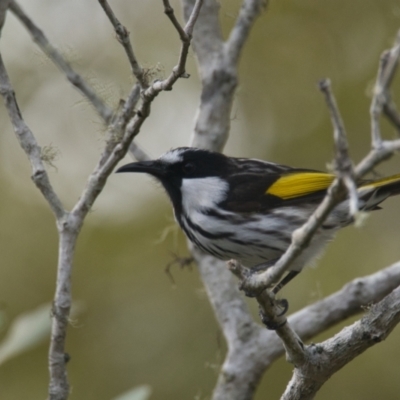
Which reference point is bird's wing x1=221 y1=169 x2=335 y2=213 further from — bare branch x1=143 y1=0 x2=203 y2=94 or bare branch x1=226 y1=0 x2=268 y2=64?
bare branch x1=226 y1=0 x2=268 y2=64

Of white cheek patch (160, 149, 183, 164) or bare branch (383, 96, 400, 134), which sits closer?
Result: bare branch (383, 96, 400, 134)

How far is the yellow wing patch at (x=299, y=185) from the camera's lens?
3934 mm

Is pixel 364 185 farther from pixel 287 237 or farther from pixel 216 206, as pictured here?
pixel 216 206

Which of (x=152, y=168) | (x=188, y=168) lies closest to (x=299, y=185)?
(x=188, y=168)

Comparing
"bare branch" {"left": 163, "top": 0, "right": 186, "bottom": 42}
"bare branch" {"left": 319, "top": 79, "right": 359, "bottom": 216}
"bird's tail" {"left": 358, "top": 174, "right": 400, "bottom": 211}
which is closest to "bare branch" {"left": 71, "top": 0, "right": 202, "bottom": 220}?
"bare branch" {"left": 163, "top": 0, "right": 186, "bottom": 42}

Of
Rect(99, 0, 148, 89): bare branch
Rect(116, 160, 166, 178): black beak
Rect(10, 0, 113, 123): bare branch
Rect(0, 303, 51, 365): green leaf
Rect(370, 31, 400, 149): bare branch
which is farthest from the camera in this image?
Rect(116, 160, 166, 178): black beak

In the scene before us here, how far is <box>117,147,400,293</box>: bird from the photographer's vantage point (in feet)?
12.5

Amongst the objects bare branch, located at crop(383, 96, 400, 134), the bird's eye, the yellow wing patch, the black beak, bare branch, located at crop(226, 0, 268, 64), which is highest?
bare branch, located at crop(226, 0, 268, 64)

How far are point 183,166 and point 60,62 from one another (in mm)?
857

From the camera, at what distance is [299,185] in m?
3.98

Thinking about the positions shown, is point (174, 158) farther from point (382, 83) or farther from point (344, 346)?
point (382, 83)

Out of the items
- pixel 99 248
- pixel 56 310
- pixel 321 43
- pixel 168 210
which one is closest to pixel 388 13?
pixel 321 43

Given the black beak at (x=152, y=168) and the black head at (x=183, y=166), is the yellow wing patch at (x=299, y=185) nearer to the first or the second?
the black head at (x=183, y=166)

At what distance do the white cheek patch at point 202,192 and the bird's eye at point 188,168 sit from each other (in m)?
0.05
